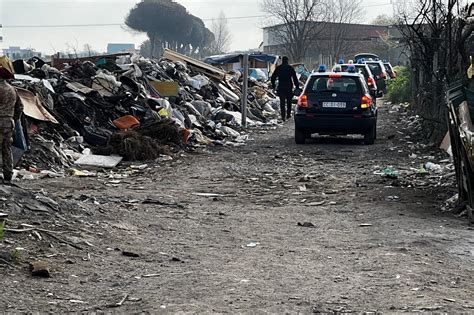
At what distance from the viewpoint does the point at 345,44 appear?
74125 millimetres

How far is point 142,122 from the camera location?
17.4 metres

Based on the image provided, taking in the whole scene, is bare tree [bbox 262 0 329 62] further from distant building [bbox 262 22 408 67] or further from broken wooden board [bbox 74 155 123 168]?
broken wooden board [bbox 74 155 123 168]

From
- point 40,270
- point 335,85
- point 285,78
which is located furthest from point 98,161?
point 285,78

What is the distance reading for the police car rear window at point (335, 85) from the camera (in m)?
17.5

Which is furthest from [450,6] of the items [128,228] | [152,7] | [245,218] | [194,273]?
[152,7]

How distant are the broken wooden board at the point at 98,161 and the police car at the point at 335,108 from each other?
4743mm

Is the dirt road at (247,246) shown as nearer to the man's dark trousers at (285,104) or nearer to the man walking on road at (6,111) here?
the man walking on road at (6,111)

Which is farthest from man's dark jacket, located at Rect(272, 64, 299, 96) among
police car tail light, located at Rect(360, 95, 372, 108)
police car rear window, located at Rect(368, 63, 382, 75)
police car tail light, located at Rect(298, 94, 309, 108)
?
police car rear window, located at Rect(368, 63, 382, 75)

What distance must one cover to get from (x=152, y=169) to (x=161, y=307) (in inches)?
333

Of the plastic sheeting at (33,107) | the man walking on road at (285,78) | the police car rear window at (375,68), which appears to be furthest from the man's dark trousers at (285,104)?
the police car rear window at (375,68)

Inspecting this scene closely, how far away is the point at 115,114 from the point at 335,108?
4652mm

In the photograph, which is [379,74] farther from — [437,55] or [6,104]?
[6,104]

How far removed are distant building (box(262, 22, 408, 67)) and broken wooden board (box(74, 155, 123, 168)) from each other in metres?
50.4

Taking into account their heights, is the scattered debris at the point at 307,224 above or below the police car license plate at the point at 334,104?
below
